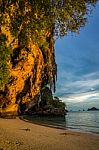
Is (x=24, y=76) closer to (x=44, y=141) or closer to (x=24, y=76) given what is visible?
(x=24, y=76)

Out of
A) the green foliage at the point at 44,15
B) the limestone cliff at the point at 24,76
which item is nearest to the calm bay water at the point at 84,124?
the limestone cliff at the point at 24,76

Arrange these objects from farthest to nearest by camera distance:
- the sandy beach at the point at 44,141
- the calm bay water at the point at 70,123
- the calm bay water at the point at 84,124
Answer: the calm bay water at the point at 70,123 → the calm bay water at the point at 84,124 → the sandy beach at the point at 44,141

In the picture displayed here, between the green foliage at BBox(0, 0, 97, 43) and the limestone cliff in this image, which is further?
the limestone cliff

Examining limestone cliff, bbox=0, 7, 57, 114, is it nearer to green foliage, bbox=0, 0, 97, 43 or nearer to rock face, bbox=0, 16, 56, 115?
rock face, bbox=0, 16, 56, 115

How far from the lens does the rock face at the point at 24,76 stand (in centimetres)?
5778

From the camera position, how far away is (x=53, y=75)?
208ft

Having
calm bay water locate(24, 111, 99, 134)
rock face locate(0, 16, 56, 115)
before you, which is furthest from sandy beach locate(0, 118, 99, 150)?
rock face locate(0, 16, 56, 115)

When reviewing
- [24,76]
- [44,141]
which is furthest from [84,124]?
[44,141]

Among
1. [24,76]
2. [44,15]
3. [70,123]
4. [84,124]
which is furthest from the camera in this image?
[24,76]

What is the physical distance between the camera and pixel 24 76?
64.1m

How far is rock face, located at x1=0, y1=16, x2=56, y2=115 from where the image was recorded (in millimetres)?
57781

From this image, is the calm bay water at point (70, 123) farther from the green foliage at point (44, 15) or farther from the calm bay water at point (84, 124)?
the green foliage at point (44, 15)

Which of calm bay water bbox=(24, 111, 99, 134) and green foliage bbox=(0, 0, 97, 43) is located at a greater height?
green foliage bbox=(0, 0, 97, 43)

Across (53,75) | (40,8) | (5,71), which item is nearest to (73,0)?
(40,8)
